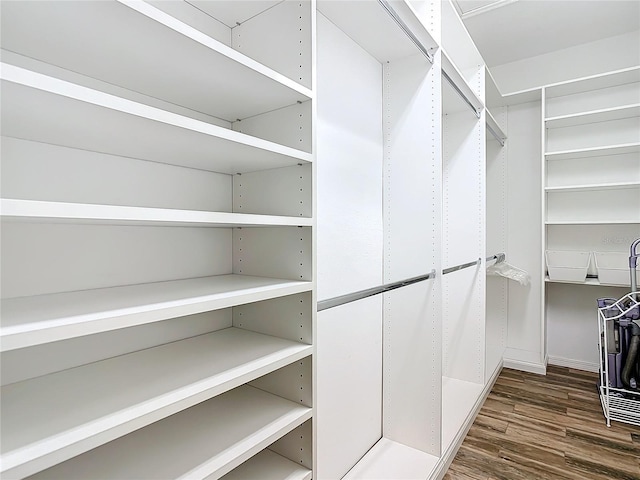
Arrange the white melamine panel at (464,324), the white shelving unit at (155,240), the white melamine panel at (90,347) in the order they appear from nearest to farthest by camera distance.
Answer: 1. the white shelving unit at (155,240)
2. the white melamine panel at (90,347)
3. the white melamine panel at (464,324)

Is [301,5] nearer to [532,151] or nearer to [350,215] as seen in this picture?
[350,215]

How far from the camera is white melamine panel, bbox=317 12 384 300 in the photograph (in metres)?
1.54

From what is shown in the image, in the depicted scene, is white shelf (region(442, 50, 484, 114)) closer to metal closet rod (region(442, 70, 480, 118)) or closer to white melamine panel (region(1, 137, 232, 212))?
metal closet rod (region(442, 70, 480, 118))

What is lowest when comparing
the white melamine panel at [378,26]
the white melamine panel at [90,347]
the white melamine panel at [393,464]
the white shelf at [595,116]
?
the white melamine panel at [393,464]

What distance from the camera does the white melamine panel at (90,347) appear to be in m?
0.75

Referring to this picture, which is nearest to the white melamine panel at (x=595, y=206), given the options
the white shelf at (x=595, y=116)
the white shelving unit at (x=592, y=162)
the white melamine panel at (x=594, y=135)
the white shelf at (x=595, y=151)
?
the white shelving unit at (x=592, y=162)

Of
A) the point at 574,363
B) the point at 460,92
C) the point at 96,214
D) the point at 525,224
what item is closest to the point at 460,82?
the point at 460,92

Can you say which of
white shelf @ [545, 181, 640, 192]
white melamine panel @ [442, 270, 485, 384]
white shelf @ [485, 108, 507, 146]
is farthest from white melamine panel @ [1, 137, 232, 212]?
white shelf @ [545, 181, 640, 192]

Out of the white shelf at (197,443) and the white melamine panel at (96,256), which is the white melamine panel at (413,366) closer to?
the white shelf at (197,443)

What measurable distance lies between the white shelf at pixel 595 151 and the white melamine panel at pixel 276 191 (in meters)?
2.81

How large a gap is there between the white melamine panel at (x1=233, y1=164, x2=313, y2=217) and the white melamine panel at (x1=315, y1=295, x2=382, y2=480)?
0.60m

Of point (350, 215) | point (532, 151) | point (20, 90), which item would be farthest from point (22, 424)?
point (532, 151)

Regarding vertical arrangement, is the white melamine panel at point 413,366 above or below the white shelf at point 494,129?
below

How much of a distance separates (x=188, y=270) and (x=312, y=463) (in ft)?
2.22
